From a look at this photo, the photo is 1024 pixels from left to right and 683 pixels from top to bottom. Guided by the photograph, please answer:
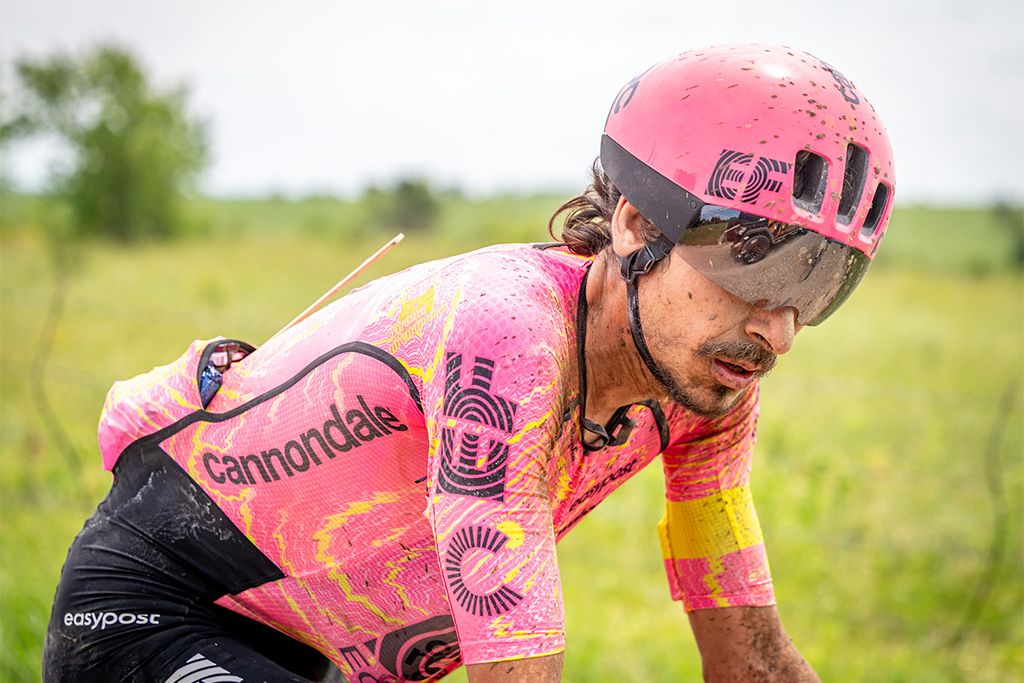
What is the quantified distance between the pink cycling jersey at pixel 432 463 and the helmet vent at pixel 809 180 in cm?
46

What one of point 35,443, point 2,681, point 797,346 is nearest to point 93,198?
point 797,346

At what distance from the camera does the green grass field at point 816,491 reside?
6250 millimetres

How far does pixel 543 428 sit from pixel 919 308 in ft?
64.4

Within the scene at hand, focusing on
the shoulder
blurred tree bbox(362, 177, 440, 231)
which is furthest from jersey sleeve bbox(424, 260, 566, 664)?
blurred tree bbox(362, 177, 440, 231)

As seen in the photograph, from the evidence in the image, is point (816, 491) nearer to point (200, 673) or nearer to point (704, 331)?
point (704, 331)

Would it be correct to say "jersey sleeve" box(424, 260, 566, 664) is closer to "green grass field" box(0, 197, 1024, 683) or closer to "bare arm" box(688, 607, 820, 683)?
"bare arm" box(688, 607, 820, 683)

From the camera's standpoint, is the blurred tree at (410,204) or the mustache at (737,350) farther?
the blurred tree at (410,204)

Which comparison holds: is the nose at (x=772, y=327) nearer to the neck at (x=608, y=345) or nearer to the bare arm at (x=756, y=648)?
the neck at (x=608, y=345)

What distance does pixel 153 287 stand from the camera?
66.1ft

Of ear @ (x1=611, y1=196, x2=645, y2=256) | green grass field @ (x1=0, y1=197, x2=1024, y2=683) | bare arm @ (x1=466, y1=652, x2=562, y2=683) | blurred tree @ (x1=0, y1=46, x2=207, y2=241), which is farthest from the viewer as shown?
blurred tree @ (x1=0, y1=46, x2=207, y2=241)

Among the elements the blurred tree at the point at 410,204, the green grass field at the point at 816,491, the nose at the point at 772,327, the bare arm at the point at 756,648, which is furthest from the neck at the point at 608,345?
the blurred tree at the point at 410,204

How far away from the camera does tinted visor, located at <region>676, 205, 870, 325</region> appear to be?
182cm

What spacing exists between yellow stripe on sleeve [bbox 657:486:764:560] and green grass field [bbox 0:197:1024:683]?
A: 9.72ft

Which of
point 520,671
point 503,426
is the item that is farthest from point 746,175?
point 520,671
